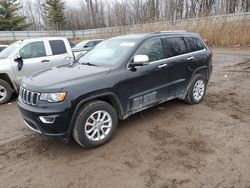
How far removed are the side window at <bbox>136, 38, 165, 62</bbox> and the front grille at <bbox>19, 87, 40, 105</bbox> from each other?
195 cm

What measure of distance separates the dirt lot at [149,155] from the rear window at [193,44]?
4.66 ft

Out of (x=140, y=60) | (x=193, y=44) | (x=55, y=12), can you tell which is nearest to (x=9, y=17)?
(x=55, y=12)

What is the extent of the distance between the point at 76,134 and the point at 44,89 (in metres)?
0.83

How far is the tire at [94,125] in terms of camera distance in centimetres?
360

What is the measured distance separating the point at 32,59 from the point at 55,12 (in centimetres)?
4747

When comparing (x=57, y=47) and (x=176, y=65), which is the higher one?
(x=57, y=47)

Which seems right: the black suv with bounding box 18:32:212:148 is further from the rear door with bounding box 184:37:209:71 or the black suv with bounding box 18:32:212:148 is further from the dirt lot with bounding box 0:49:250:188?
the dirt lot with bounding box 0:49:250:188

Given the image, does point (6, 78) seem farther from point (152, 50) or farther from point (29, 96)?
point (152, 50)

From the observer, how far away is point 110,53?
15.1 feet

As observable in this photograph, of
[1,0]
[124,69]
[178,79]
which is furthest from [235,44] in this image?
[1,0]

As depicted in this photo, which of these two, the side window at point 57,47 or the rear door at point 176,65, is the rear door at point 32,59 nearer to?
the side window at point 57,47

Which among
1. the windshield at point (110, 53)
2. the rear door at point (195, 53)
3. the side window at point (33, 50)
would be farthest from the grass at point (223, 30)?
the windshield at point (110, 53)

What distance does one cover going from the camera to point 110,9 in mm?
58906

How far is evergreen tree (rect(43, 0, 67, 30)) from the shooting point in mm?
50031
